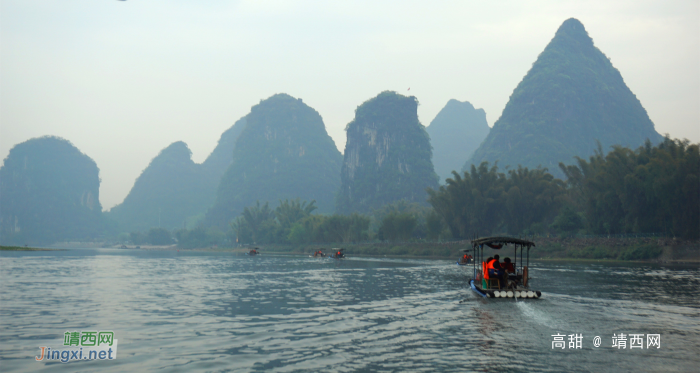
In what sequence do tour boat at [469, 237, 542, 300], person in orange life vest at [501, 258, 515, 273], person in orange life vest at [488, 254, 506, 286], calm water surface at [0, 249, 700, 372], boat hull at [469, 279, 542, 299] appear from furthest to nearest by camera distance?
person in orange life vest at [501, 258, 515, 273] < person in orange life vest at [488, 254, 506, 286] < tour boat at [469, 237, 542, 300] < boat hull at [469, 279, 542, 299] < calm water surface at [0, 249, 700, 372]

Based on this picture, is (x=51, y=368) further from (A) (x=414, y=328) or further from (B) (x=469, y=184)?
(B) (x=469, y=184)

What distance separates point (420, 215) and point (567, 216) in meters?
53.7

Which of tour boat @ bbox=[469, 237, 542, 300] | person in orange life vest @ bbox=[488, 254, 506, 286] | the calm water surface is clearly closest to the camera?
the calm water surface

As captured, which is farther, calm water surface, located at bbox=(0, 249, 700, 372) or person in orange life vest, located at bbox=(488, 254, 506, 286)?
person in orange life vest, located at bbox=(488, 254, 506, 286)

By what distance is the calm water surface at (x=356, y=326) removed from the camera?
45.3 feet

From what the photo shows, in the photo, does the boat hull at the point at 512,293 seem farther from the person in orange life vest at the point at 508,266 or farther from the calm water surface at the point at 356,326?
the person in orange life vest at the point at 508,266

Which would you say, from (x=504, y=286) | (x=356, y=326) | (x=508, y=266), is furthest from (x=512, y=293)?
(x=356, y=326)

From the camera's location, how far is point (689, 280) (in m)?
36.3

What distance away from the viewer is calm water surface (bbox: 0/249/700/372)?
45.3ft

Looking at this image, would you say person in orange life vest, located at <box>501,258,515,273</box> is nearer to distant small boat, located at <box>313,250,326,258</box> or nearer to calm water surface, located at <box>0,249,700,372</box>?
calm water surface, located at <box>0,249,700,372</box>

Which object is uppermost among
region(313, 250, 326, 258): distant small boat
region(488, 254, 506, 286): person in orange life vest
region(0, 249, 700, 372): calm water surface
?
region(488, 254, 506, 286): person in orange life vest

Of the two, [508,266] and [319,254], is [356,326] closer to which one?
[508,266]

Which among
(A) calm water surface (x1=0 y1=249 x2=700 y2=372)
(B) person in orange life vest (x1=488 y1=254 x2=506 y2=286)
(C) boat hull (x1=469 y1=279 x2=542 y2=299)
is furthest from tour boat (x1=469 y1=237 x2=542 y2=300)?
(A) calm water surface (x1=0 y1=249 x2=700 y2=372)

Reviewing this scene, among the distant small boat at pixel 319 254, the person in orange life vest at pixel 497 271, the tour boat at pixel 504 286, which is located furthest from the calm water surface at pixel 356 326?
the distant small boat at pixel 319 254
